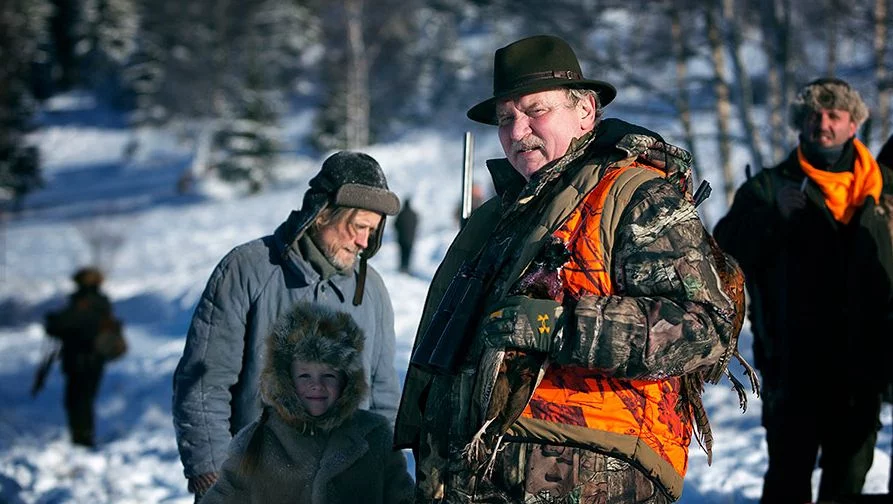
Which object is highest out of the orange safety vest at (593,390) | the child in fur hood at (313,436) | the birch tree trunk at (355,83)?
the birch tree trunk at (355,83)

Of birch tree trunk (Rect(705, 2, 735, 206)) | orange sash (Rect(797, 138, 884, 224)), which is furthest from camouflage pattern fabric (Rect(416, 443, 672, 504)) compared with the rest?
birch tree trunk (Rect(705, 2, 735, 206))

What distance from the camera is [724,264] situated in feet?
7.42

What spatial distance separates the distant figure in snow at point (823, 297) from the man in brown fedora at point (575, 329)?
2154mm

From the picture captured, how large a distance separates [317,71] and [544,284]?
Answer: 49.6 metres

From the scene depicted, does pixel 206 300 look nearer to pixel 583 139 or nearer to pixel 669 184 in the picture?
pixel 583 139

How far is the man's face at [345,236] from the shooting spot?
3648mm

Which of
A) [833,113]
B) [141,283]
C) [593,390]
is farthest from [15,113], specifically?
[593,390]

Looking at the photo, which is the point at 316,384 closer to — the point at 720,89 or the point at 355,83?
the point at 720,89

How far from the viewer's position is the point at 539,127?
8.09 ft

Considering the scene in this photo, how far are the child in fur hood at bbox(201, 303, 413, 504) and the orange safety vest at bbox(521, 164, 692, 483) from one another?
996 mm

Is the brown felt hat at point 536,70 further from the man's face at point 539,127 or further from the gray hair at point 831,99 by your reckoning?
the gray hair at point 831,99

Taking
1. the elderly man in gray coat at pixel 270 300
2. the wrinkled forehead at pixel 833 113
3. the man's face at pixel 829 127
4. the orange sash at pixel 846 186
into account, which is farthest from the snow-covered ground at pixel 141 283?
the elderly man in gray coat at pixel 270 300

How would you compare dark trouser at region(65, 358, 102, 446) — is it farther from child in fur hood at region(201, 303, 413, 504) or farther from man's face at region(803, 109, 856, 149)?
man's face at region(803, 109, 856, 149)

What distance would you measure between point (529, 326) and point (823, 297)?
8.79 ft
